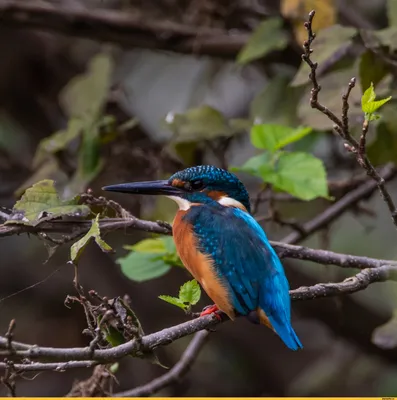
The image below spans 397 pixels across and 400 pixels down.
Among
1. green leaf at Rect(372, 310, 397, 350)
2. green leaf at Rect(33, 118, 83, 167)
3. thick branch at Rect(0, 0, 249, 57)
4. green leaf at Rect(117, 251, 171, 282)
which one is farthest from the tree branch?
thick branch at Rect(0, 0, 249, 57)

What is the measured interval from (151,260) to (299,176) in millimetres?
423

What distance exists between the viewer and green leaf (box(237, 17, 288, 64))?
2158mm

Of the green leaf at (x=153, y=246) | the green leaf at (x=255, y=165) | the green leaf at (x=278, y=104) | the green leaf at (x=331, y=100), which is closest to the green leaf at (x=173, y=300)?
the green leaf at (x=153, y=246)

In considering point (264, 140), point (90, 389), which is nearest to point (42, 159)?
point (264, 140)

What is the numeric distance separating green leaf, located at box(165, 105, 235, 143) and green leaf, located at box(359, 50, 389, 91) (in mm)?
482

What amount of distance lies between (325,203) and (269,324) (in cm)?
101

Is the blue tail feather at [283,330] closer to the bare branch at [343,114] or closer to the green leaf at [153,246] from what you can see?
the bare branch at [343,114]

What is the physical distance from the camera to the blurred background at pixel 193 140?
212 cm

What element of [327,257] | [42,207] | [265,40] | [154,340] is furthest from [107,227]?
[265,40]

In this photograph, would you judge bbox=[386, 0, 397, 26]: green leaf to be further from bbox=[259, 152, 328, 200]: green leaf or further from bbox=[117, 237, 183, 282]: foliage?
bbox=[117, 237, 183, 282]: foliage

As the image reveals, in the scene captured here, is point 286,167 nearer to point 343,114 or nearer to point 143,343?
point 343,114

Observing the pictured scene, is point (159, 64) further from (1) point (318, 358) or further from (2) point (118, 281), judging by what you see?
(1) point (318, 358)

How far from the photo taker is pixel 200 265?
4.90 feet

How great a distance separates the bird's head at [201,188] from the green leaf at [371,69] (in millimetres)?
432
